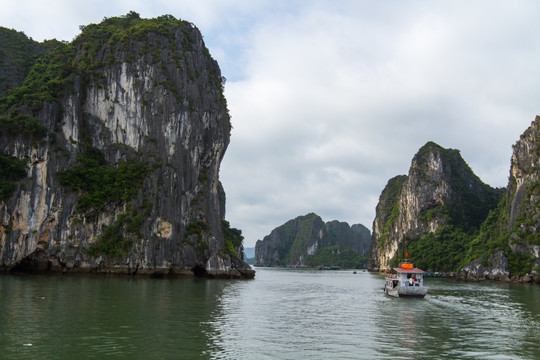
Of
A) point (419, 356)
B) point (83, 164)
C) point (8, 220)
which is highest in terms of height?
point (83, 164)

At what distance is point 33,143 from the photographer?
56.3 meters

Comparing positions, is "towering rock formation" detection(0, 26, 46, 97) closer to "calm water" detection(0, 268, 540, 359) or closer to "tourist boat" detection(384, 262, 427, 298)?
"calm water" detection(0, 268, 540, 359)

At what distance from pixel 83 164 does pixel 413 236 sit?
9703cm

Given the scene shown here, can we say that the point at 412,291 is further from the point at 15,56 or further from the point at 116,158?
the point at 15,56

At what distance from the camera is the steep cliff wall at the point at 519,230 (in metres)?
73.6

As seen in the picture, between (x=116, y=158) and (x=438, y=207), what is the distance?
92065mm

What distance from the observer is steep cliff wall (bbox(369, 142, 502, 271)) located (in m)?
116

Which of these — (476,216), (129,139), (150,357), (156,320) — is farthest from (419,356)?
(476,216)

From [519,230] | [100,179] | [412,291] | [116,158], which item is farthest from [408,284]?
[519,230]

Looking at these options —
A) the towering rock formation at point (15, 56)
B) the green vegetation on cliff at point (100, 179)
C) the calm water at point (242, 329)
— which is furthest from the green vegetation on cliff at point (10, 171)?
the calm water at point (242, 329)

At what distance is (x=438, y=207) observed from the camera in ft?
415

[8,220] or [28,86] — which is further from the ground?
[28,86]

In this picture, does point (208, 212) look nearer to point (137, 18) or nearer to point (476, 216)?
point (137, 18)

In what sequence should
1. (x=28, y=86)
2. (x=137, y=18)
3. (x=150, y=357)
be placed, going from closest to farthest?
(x=150, y=357) → (x=28, y=86) → (x=137, y=18)
